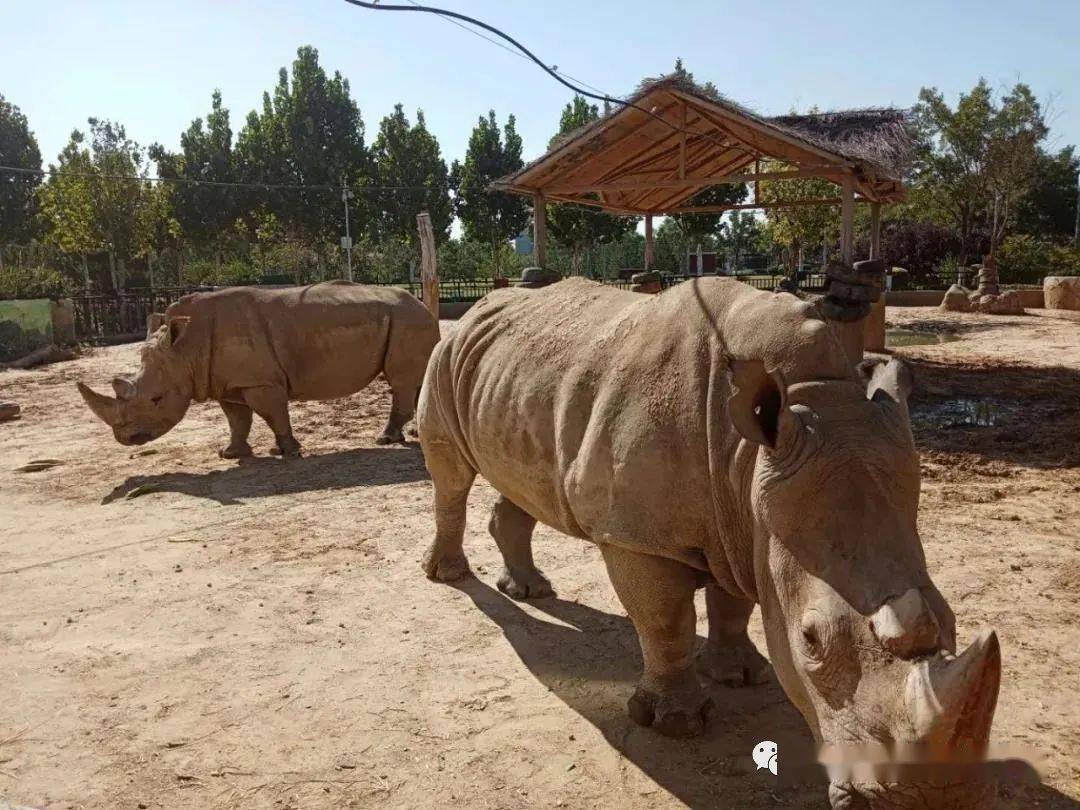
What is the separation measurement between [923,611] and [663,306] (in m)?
1.82

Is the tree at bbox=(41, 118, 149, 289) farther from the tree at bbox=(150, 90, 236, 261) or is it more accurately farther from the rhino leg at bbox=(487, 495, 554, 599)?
the rhino leg at bbox=(487, 495, 554, 599)

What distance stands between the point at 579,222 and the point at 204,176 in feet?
52.3

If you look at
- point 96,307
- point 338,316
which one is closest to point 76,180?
point 96,307

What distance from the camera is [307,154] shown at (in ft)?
119

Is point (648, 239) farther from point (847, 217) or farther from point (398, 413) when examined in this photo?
point (398, 413)

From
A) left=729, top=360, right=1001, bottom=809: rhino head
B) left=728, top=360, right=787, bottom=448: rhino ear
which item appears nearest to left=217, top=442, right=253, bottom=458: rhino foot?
left=729, top=360, right=1001, bottom=809: rhino head

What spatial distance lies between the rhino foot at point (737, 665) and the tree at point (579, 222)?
28831 millimetres

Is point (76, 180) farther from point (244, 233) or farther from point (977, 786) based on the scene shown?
point (977, 786)

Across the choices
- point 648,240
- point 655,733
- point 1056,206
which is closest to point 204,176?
point 648,240

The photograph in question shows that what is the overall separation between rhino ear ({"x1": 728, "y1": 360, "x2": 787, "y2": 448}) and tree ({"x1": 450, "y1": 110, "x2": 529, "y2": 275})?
33436mm

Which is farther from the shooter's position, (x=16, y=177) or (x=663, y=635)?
(x=16, y=177)

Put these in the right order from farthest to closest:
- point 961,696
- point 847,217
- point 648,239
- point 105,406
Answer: point 648,239, point 847,217, point 105,406, point 961,696

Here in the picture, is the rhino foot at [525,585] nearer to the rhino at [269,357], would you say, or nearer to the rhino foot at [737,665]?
the rhino foot at [737,665]

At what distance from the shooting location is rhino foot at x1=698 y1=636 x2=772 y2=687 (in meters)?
4.20
